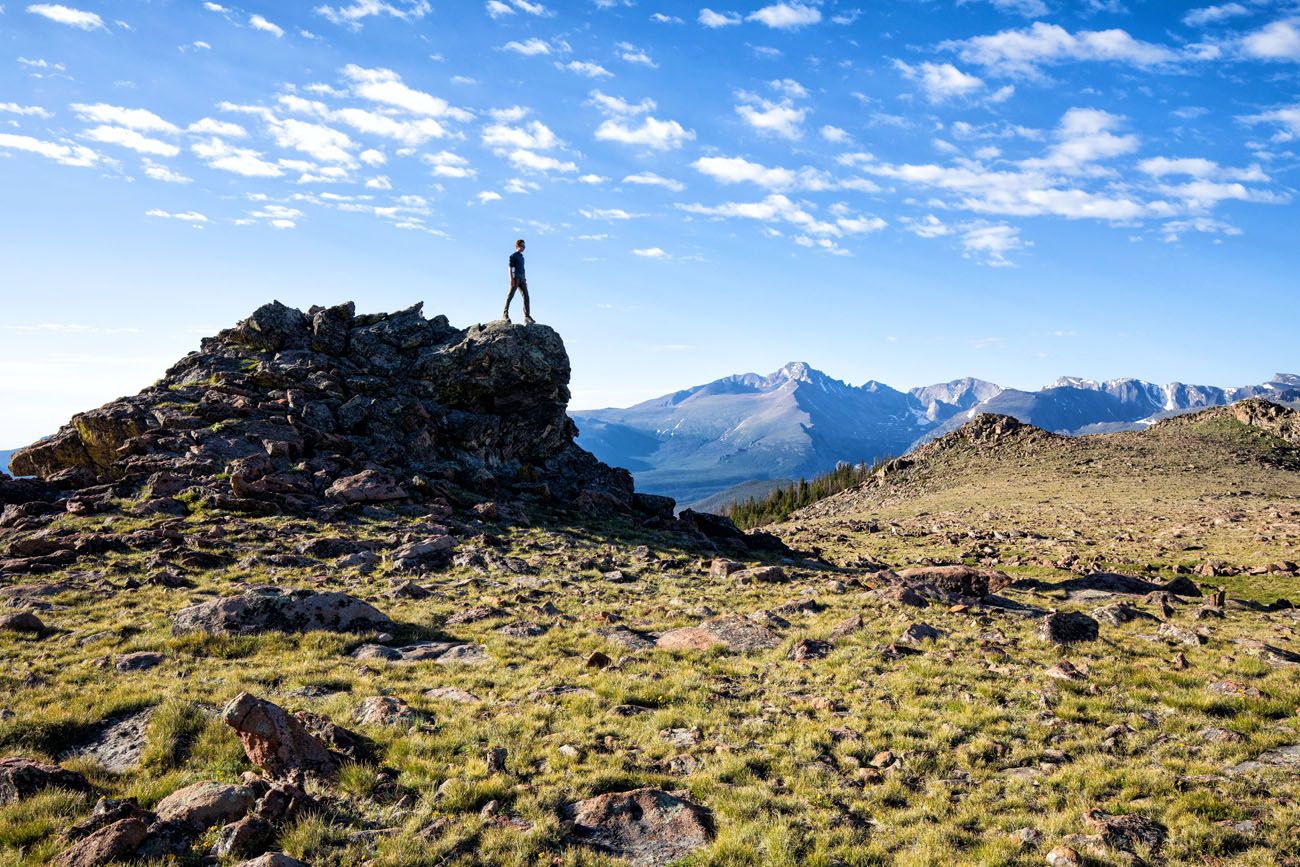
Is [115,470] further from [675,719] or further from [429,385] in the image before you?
[675,719]

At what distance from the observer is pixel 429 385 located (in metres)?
47.3

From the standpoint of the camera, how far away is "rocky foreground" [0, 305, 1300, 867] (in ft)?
32.2

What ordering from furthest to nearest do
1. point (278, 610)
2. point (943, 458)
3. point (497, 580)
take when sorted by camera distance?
point (943, 458), point (497, 580), point (278, 610)

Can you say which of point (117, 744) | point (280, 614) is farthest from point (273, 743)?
point (280, 614)

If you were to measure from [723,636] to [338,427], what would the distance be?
32.1m

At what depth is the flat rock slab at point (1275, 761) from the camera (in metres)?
11.5

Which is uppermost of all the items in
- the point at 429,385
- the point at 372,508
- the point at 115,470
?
the point at 429,385

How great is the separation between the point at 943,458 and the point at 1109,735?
102362mm

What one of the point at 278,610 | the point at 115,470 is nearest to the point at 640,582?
the point at 278,610

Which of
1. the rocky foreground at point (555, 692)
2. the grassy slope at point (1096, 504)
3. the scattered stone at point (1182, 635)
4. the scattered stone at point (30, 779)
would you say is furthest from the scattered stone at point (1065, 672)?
the grassy slope at point (1096, 504)

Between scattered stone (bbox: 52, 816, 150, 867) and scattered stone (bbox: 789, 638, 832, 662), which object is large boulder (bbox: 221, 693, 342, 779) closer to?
scattered stone (bbox: 52, 816, 150, 867)

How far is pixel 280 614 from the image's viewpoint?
19.7m

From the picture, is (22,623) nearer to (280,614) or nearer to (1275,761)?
(280,614)

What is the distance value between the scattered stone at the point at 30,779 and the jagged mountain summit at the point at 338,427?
78.1ft
